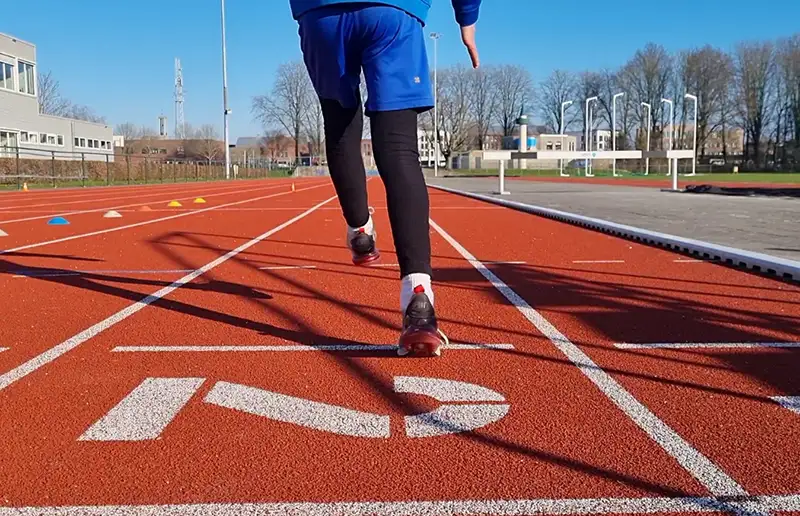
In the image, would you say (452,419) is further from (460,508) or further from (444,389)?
(460,508)

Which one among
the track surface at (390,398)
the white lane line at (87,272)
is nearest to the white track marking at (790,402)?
the track surface at (390,398)

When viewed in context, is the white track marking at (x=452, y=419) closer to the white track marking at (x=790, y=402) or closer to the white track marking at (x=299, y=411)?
the white track marking at (x=299, y=411)

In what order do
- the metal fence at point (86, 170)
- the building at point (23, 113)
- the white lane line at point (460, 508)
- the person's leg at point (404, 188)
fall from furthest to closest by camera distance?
the building at point (23, 113) < the metal fence at point (86, 170) < the person's leg at point (404, 188) < the white lane line at point (460, 508)

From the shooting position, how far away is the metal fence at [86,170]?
32469 mm

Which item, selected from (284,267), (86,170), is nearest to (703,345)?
(284,267)

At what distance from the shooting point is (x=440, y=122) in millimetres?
99312

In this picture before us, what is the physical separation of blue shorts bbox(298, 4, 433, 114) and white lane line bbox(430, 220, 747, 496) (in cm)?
128

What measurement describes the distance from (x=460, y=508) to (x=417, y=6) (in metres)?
2.23

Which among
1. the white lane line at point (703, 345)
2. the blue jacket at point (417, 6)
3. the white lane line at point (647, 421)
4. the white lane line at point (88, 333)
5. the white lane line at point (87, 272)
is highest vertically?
the blue jacket at point (417, 6)

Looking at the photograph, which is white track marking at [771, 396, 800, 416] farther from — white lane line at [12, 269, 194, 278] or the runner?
white lane line at [12, 269, 194, 278]

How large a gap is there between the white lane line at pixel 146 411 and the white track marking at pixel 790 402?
2.06 metres

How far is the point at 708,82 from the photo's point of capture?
261 feet

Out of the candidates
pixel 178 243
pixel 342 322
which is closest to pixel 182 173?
pixel 178 243

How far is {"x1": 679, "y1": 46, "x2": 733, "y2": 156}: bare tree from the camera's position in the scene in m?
77.8
